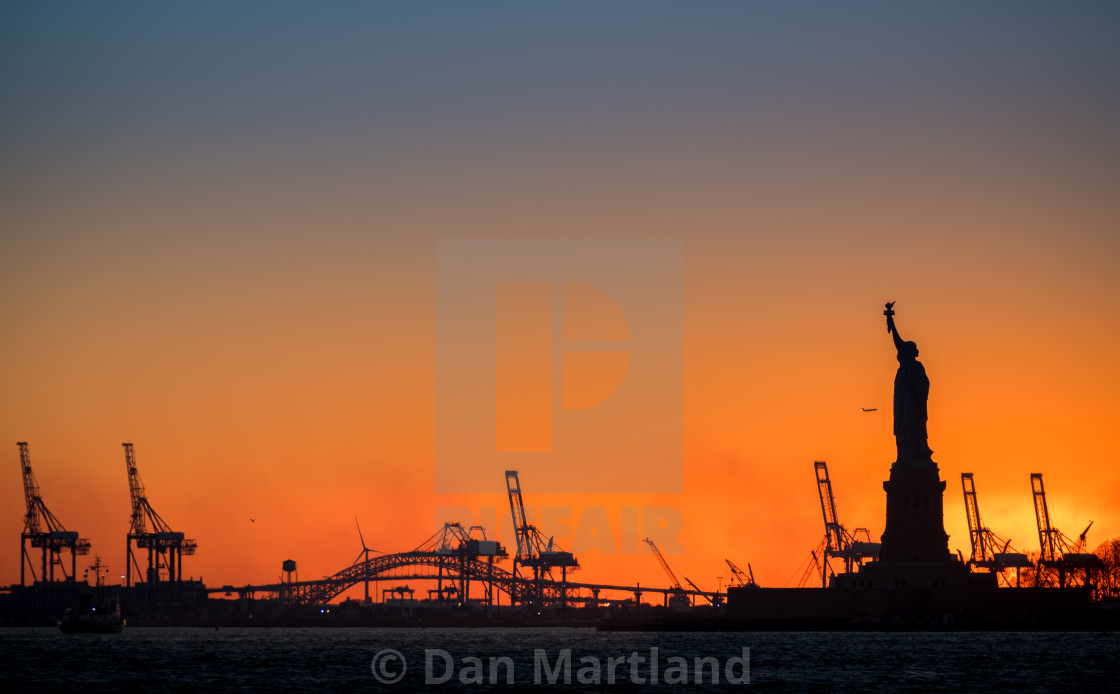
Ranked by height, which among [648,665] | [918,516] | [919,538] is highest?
[918,516]

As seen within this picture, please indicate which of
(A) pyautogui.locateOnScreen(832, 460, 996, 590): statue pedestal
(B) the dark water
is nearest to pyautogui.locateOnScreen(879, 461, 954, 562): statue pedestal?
(A) pyautogui.locateOnScreen(832, 460, 996, 590): statue pedestal

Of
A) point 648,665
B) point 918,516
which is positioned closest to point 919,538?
point 918,516

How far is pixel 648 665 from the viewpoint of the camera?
118 meters

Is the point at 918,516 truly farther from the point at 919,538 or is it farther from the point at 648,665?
the point at 648,665

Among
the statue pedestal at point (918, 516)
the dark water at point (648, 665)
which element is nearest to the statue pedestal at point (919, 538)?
the statue pedestal at point (918, 516)

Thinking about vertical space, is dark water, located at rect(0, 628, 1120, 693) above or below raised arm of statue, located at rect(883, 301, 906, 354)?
below

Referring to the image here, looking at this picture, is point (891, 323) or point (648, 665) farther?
point (891, 323)

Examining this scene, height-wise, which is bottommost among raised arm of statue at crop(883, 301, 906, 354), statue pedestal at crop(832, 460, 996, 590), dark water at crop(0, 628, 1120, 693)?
dark water at crop(0, 628, 1120, 693)

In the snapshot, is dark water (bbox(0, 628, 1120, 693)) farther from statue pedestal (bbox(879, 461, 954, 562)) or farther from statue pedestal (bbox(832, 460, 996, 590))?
statue pedestal (bbox(879, 461, 954, 562))

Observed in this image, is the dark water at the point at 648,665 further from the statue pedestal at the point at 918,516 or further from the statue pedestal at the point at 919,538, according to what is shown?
the statue pedestal at the point at 918,516

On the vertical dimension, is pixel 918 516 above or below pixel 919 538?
above

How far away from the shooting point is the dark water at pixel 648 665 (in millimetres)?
94500

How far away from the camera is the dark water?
94.5m

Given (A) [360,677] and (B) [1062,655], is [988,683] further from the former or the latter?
(A) [360,677]
